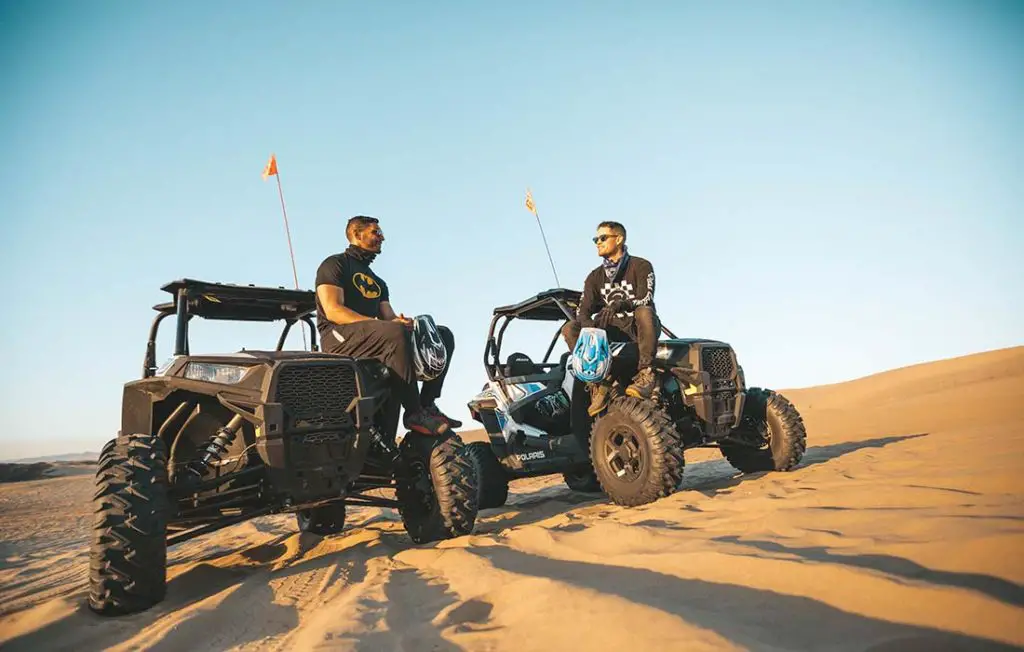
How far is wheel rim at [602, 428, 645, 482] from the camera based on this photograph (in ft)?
17.6

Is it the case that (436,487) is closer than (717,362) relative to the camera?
Yes

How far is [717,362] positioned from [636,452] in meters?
1.37

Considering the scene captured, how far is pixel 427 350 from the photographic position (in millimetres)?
4539

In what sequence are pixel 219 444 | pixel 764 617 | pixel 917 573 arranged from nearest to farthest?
pixel 764 617 → pixel 917 573 → pixel 219 444

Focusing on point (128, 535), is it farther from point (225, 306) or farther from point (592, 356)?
point (592, 356)

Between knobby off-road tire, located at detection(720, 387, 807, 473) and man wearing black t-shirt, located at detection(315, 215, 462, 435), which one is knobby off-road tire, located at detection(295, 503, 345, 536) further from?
knobby off-road tire, located at detection(720, 387, 807, 473)

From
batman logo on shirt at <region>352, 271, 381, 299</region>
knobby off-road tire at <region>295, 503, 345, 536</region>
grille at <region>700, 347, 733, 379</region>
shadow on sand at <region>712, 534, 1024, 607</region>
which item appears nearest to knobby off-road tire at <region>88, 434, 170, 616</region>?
batman logo on shirt at <region>352, 271, 381, 299</region>

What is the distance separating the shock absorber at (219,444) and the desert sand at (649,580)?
0.73 metres

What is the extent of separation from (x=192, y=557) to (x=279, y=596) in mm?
2734

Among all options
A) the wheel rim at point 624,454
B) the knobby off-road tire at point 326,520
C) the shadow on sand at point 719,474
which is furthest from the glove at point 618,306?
the knobby off-road tire at point 326,520

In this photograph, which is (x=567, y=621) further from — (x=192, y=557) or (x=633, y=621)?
(x=192, y=557)

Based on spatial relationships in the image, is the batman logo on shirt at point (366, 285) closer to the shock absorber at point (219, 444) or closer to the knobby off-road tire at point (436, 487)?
the knobby off-road tire at point (436, 487)

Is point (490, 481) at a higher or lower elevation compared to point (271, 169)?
lower

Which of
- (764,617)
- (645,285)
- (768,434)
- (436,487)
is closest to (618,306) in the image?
(645,285)
